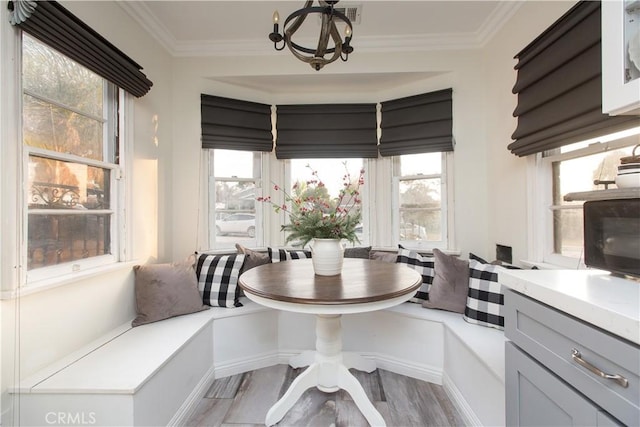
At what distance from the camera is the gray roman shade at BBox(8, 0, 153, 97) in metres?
1.24

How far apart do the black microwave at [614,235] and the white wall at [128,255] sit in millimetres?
2371

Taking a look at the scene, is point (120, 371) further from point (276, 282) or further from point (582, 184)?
point (582, 184)

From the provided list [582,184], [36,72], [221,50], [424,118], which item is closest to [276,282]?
[36,72]

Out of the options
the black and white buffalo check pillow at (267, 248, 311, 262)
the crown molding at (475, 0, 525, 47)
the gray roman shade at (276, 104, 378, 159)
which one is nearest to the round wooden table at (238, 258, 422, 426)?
the black and white buffalo check pillow at (267, 248, 311, 262)

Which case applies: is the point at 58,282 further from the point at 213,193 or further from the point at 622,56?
the point at 622,56

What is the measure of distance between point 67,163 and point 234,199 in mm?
1346

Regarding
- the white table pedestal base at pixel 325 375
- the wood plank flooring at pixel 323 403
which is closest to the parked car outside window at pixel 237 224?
the wood plank flooring at pixel 323 403

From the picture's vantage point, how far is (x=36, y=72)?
1359mm

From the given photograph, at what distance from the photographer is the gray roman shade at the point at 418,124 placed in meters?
2.48

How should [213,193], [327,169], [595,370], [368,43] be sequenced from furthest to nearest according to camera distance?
[327,169], [213,193], [368,43], [595,370]

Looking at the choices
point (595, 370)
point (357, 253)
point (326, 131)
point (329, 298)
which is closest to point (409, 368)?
point (357, 253)

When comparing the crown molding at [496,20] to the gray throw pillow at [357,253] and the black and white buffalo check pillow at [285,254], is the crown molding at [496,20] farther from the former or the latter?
the black and white buffalo check pillow at [285,254]

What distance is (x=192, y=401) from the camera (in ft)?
5.57

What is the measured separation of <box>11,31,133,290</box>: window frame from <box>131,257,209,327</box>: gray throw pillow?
0.71 feet
